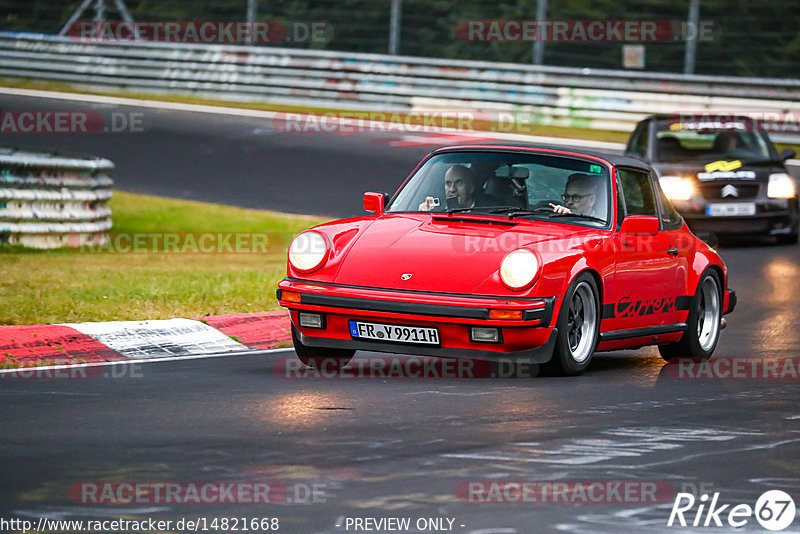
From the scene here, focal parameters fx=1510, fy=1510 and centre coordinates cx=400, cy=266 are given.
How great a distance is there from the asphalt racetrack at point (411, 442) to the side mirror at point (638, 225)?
84 cm

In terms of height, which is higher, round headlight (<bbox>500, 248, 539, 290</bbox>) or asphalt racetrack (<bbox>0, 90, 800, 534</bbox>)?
round headlight (<bbox>500, 248, 539, 290</bbox>)

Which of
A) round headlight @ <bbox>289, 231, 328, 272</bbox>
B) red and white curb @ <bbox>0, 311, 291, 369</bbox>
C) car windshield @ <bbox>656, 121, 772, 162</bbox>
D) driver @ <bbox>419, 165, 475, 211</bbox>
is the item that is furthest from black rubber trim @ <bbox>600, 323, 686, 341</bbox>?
car windshield @ <bbox>656, 121, 772, 162</bbox>

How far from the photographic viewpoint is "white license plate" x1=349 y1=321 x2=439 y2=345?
26.2ft

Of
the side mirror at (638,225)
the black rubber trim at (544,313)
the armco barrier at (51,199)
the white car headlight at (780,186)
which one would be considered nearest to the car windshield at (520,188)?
the side mirror at (638,225)

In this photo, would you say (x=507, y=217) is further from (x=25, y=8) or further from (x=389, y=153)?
(x=25, y=8)

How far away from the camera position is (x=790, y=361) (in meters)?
9.54

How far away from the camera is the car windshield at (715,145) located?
1683cm

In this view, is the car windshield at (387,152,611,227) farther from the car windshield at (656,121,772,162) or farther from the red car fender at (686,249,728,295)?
the car windshield at (656,121,772,162)

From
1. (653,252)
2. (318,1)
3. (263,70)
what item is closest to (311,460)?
(653,252)

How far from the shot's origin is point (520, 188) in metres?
8.89

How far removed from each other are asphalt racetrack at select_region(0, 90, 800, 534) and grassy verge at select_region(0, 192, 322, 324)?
1.64 meters

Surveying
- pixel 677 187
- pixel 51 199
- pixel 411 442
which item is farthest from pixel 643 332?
pixel 51 199

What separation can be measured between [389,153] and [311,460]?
17.2m

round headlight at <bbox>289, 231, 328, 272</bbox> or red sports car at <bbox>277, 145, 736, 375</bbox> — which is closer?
red sports car at <bbox>277, 145, 736, 375</bbox>
